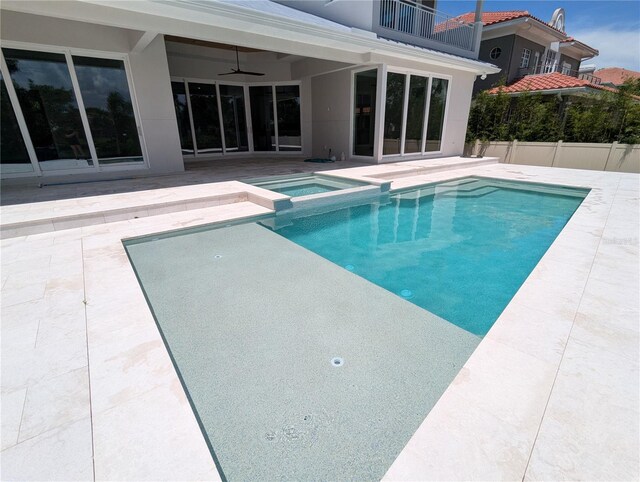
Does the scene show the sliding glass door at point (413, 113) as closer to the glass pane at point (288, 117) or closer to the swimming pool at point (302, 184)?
the swimming pool at point (302, 184)

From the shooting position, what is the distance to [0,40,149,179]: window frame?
18.3 feet

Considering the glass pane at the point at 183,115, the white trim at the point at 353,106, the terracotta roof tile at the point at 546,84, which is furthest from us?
the terracotta roof tile at the point at 546,84

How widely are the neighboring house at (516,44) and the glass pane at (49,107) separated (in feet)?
46.2

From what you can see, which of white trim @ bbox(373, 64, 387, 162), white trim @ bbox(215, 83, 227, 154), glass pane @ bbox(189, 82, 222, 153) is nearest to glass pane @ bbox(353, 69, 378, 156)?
white trim @ bbox(373, 64, 387, 162)

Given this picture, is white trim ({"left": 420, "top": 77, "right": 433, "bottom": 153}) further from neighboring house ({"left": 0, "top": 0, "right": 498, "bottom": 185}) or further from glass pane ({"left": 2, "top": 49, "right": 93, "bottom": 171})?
glass pane ({"left": 2, "top": 49, "right": 93, "bottom": 171})

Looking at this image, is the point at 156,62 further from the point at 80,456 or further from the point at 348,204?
the point at 80,456

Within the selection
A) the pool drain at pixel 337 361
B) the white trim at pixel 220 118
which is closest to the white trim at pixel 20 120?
the white trim at pixel 220 118

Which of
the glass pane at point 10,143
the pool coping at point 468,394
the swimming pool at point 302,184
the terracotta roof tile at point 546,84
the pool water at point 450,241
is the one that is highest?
the terracotta roof tile at point 546,84

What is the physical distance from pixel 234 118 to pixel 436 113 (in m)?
7.24

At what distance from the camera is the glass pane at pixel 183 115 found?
9.51m

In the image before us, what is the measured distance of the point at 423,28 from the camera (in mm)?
9602

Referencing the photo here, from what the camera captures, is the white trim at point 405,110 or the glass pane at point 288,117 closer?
the white trim at point 405,110

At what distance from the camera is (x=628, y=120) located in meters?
8.98

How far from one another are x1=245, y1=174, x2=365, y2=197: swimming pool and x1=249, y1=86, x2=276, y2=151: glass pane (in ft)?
15.2
